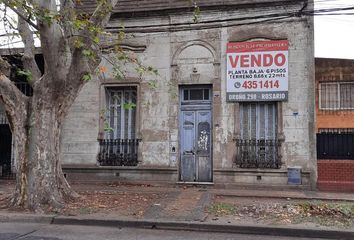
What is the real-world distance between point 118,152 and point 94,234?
6.54 metres

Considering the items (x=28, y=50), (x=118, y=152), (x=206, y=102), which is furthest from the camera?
(x=118, y=152)

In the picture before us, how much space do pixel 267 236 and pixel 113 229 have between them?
295 cm

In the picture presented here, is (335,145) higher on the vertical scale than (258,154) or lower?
higher

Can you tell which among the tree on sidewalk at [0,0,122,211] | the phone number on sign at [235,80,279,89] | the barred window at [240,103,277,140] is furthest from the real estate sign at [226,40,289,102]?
the tree on sidewalk at [0,0,122,211]

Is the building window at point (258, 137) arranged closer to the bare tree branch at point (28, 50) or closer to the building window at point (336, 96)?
the bare tree branch at point (28, 50)

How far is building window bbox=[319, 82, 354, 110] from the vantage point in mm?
22297

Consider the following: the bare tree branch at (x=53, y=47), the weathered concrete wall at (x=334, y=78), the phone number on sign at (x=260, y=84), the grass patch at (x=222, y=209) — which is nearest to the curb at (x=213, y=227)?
the grass patch at (x=222, y=209)

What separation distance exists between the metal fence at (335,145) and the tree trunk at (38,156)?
7.86 metres

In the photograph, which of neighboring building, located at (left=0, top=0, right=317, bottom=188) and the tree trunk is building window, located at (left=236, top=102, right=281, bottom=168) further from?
the tree trunk

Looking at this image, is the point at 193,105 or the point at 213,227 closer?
the point at 213,227

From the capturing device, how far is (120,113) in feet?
48.0

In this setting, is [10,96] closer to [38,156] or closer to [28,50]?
[28,50]

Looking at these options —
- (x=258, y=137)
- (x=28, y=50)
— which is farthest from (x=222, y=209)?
(x=28, y=50)

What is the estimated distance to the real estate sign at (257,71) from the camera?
13.2m
